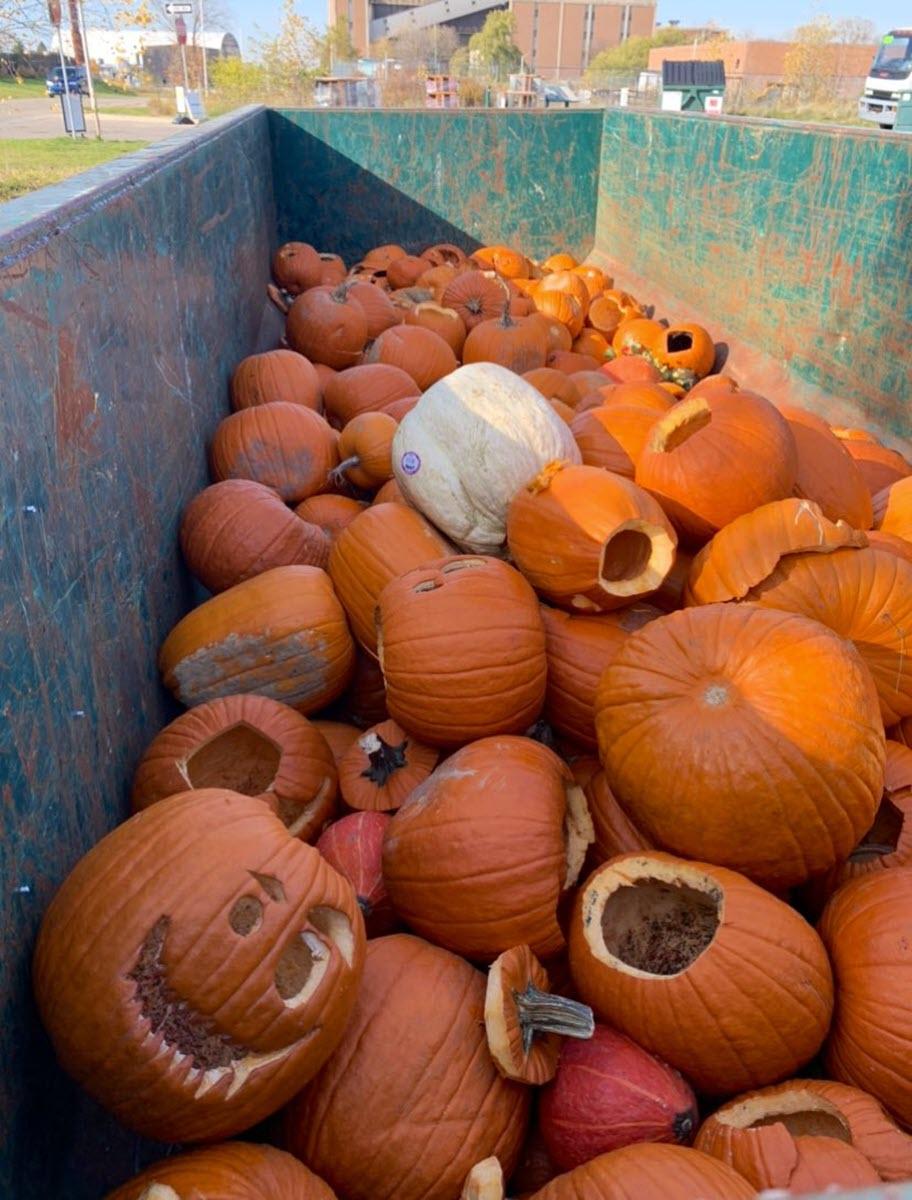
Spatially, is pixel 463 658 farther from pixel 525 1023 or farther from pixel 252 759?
pixel 525 1023

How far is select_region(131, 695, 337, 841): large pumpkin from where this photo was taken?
2.13 metres

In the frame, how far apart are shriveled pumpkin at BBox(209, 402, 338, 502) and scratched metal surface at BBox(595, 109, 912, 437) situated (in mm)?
2326

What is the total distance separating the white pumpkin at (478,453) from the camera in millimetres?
2703

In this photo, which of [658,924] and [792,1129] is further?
[658,924]

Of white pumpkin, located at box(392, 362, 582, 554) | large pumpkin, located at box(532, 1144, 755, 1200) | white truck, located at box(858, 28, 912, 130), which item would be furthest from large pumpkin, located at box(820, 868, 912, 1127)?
white truck, located at box(858, 28, 912, 130)

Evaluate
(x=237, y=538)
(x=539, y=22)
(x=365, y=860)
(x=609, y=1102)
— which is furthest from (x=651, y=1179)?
(x=539, y=22)

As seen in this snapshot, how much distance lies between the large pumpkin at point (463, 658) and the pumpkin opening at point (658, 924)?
1.78 ft

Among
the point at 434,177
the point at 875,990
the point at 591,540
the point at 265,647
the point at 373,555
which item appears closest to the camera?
the point at 875,990

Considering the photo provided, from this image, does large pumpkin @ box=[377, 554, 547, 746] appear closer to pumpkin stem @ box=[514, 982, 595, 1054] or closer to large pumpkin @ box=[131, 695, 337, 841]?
large pumpkin @ box=[131, 695, 337, 841]

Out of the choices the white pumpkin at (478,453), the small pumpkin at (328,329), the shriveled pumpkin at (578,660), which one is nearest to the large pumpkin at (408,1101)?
the shriveled pumpkin at (578,660)

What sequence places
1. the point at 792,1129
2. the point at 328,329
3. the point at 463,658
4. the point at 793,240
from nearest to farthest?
1. the point at 792,1129
2. the point at 463,658
3. the point at 793,240
4. the point at 328,329

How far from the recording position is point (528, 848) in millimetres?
1809

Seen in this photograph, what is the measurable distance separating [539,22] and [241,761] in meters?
89.9

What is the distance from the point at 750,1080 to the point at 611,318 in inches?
209
